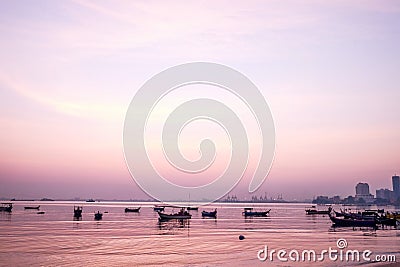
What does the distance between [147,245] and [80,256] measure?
9.18m

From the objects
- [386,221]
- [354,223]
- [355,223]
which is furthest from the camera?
Result: [386,221]

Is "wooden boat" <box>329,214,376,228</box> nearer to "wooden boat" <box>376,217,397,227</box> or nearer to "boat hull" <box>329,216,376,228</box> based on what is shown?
"boat hull" <box>329,216,376,228</box>

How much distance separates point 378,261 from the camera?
28.8 meters

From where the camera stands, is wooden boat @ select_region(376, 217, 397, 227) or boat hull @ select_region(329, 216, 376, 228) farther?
wooden boat @ select_region(376, 217, 397, 227)

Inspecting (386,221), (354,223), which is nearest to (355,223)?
(354,223)

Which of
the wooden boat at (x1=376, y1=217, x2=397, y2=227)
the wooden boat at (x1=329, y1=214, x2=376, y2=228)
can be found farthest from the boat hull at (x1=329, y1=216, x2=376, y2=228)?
the wooden boat at (x1=376, y1=217, x2=397, y2=227)

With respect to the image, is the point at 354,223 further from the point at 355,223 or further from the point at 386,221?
the point at 386,221

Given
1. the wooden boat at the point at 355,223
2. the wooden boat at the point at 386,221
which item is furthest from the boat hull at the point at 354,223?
the wooden boat at the point at 386,221

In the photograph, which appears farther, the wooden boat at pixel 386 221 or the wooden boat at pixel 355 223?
the wooden boat at pixel 386 221

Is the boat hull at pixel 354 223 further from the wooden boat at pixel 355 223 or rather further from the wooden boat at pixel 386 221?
the wooden boat at pixel 386 221

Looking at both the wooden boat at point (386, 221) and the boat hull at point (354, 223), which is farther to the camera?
the wooden boat at point (386, 221)

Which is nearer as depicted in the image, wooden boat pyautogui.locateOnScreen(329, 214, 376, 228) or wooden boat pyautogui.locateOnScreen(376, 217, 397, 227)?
wooden boat pyautogui.locateOnScreen(329, 214, 376, 228)

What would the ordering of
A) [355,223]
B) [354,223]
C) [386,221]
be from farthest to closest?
[386,221], [354,223], [355,223]

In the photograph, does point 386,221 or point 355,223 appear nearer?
point 355,223
